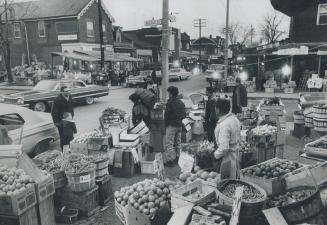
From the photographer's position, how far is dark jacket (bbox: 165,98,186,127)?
8219 millimetres

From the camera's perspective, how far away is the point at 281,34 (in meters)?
81.1

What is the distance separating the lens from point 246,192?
15.0ft

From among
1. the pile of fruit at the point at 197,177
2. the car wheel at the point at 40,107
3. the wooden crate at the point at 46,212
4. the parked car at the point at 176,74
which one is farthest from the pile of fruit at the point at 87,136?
the parked car at the point at 176,74

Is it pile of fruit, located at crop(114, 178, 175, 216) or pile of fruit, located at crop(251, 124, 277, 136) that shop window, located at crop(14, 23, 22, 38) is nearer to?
pile of fruit, located at crop(251, 124, 277, 136)

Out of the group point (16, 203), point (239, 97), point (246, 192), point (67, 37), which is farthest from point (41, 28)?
point (246, 192)

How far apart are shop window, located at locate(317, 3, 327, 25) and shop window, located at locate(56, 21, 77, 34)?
2610cm

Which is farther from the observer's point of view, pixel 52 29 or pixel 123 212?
pixel 52 29

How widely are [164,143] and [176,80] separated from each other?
31.1 m

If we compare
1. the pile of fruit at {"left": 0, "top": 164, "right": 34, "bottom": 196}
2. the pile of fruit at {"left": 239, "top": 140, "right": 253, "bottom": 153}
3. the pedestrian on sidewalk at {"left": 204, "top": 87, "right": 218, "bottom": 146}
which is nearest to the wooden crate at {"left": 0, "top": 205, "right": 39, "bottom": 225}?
the pile of fruit at {"left": 0, "top": 164, "right": 34, "bottom": 196}

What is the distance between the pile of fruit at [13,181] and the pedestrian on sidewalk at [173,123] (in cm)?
401

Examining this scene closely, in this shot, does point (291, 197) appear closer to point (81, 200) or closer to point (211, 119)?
point (81, 200)

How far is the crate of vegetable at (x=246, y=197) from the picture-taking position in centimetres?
417

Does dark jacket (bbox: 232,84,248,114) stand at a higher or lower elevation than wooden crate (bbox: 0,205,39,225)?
higher

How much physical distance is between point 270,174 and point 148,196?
209 cm
